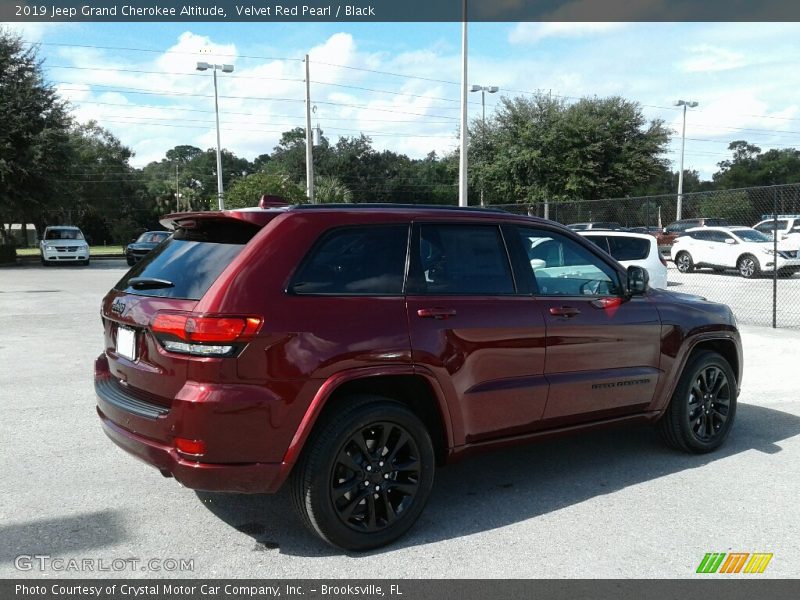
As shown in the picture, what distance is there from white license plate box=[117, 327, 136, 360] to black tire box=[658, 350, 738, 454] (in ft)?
12.4

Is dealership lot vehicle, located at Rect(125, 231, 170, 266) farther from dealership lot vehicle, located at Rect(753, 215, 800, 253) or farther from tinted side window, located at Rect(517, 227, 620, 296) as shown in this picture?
tinted side window, located at Rect(517, 227, 620, 296)

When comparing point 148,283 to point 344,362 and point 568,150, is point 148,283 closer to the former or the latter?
point 344,362

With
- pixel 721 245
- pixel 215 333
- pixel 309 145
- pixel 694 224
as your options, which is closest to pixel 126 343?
pixel 215 333

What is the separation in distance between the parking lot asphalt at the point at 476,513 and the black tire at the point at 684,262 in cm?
1961

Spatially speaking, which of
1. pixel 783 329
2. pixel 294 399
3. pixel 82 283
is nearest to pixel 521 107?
pixel 82 283

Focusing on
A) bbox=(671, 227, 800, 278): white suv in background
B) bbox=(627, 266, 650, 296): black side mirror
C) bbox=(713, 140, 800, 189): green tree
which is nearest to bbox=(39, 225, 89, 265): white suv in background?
bbox=(671, 227, 800, 278): white suv in background

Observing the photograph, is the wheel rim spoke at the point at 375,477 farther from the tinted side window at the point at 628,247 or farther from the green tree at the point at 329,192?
the green tree at the point at 329,192

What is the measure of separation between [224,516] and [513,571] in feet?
5.71

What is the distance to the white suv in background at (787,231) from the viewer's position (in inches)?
888

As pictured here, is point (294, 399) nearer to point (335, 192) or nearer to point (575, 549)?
point (575, 549)

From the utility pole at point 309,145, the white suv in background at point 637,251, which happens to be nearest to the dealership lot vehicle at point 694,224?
the white suv in background at point 637,251

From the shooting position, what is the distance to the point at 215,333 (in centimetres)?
331
